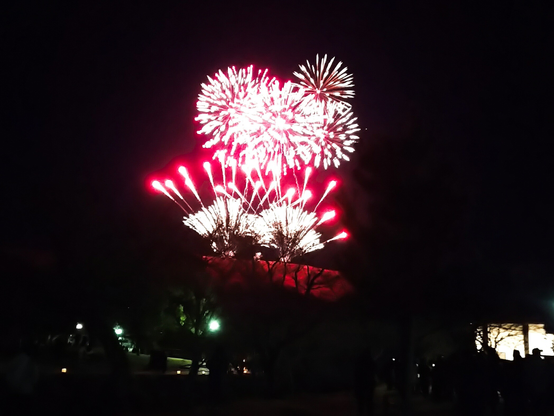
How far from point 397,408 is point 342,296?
422 cm

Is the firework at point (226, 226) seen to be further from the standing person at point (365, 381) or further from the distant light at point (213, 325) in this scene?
the standing person at point (365, 381)

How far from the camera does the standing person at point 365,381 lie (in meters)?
12.2

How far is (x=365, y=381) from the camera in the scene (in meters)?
12.3

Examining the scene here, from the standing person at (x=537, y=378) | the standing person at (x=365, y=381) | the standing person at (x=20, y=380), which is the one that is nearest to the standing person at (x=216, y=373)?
the standing person at (x=365, y=381)

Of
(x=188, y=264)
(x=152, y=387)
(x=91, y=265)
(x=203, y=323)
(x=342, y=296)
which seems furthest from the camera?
(x=203, y=323)

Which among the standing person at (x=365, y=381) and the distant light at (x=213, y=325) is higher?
the distant light at (x=213, y=325)

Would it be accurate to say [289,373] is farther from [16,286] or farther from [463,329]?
[16,286]

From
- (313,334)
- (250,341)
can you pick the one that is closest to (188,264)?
(250,341)

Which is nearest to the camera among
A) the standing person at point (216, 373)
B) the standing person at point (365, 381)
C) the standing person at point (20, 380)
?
the standing person at point (20, 380)

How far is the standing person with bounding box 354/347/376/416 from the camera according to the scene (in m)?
12.2

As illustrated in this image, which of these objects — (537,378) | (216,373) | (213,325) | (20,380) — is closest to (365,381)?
(537,378)

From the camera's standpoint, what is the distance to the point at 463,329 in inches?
784

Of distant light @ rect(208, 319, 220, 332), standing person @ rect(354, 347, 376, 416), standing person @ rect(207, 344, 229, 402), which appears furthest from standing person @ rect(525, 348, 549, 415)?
distant light @ rect(208, 319, 220, 332)

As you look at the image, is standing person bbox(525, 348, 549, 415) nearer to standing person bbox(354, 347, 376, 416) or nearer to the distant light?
standing person bbox(354, 347, 376, 416)
